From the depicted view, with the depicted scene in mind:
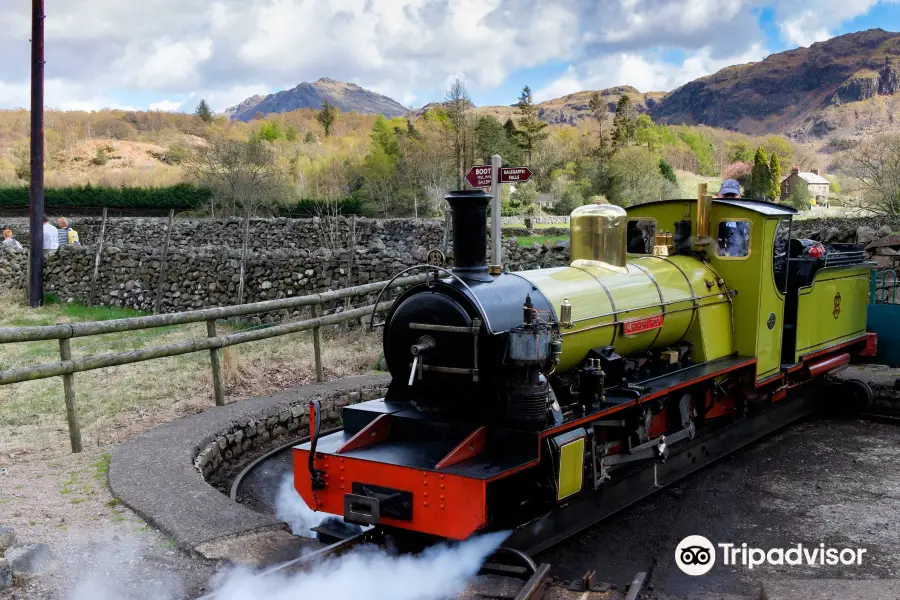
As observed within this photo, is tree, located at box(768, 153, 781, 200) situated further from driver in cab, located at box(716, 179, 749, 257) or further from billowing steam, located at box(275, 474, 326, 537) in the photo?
billowing steam, located at box(275, 474, 326, 537)

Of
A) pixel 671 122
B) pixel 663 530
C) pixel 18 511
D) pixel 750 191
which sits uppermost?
pixel 671 122

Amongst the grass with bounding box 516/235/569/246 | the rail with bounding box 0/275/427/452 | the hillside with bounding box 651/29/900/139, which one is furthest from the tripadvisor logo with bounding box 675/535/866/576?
the hillside with bounding box 651/29/900/139

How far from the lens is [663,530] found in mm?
6074

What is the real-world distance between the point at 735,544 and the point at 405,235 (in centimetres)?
1386

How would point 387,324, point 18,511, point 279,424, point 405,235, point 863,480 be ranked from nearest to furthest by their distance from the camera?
point 18,511 → point 387,324 → point 863,480 → point 279,424 → point 405,235

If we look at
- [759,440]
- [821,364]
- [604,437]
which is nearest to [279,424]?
[604,437]

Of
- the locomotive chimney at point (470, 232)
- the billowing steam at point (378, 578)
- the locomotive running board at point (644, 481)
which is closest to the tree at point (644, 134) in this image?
the locomotive running board at point (644, 481)

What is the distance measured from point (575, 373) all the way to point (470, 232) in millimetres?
1496

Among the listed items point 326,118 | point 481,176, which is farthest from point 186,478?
point 326,118

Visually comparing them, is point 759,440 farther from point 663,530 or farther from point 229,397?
point 229,397

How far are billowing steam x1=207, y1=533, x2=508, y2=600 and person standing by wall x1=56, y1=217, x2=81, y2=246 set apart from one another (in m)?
18.1

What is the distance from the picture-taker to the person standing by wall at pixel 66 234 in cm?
2087

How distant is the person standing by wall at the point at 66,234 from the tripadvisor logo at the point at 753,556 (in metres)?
18.8

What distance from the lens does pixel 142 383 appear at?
906 cm
